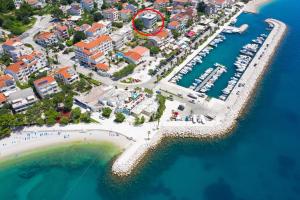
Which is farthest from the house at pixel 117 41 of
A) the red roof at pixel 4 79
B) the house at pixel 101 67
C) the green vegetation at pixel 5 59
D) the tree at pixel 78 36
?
the red roof at pixel 4 79

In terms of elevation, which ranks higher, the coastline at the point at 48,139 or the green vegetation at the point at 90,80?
the green vegetation at the point at 90,80

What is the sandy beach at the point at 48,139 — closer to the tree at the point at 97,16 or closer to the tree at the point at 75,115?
the tree at the point at 75,115

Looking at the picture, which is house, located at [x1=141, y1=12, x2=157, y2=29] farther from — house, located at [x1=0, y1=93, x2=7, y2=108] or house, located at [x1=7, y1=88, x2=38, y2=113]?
house, located at [x1=0, y1=93, x2=7, y2=108]

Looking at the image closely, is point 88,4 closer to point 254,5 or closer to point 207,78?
point 207,78

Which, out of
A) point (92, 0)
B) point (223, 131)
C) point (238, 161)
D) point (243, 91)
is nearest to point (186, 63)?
point (243, 91)

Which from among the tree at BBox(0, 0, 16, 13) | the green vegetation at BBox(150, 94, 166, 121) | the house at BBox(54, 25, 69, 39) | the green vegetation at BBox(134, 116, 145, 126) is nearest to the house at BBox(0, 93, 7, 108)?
the green vegetation at BBox(134, 116, 145, 126)
